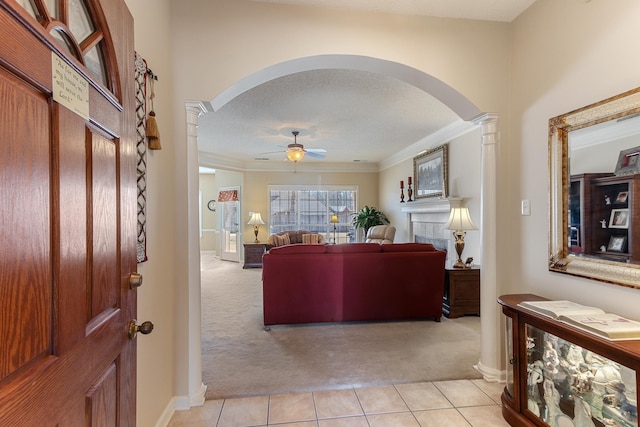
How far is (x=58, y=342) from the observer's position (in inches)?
25.4

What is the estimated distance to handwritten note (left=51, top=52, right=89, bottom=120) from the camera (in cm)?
64

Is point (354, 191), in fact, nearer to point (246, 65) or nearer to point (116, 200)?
point (246, 65)

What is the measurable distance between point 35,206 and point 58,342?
290 mm

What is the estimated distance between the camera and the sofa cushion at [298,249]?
329 cm

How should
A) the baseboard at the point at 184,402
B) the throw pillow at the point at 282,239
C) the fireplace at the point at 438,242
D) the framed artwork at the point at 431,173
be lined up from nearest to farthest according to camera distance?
the baseboard at the point at 184,402 < the framed artwork at the point at 431,173 < the fireplace at the point at 438,242 < the throw pillow at the point at 282,239

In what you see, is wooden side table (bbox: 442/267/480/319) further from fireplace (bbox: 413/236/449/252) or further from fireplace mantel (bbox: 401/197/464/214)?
fireplace (bbox: 413/236/449/252)

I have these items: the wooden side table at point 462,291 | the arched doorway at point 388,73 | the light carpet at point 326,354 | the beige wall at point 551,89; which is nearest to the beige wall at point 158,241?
the arched doorway at point 388,73

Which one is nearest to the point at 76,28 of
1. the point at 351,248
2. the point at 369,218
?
the point at 351,248

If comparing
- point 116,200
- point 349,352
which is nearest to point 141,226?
point 116,200

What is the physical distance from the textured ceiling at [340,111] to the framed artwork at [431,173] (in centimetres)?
35

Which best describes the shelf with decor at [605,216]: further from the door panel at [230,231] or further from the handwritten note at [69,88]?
the door panel at [230,231]

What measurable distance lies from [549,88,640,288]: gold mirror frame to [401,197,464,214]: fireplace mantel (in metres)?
2.42

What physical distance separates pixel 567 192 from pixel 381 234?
4.80m

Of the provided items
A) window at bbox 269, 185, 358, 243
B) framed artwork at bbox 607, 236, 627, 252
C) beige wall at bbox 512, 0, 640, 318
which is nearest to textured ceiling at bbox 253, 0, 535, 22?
beige wall at bbox 512, 0, 640, 318
